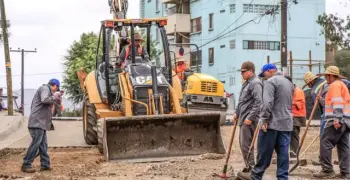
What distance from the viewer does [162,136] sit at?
522 inches

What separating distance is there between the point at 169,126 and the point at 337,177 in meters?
3.86

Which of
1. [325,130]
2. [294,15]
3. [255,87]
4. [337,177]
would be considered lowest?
[337,177]

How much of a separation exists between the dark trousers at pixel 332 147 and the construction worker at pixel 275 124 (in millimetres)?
1336

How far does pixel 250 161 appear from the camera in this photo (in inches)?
417

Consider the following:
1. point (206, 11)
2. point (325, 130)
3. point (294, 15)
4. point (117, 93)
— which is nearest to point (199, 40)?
→ point (206, 11)

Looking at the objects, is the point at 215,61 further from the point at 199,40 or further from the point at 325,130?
the point at 325,130

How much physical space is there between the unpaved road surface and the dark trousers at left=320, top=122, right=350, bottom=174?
369mm

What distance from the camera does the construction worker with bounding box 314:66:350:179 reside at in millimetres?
10484

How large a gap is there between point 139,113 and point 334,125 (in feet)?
16.8

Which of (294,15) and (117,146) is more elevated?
(294,15)

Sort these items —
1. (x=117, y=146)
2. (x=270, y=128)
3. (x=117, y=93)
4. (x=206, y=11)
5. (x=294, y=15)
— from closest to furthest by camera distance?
(x=270, y=128), (x=117, y=146), (x=117, y=93), (x=294, y=15), (x=206, y=11)

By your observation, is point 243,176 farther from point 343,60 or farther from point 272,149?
point 343,60

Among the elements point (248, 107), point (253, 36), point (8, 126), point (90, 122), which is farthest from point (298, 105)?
point (253, 36)

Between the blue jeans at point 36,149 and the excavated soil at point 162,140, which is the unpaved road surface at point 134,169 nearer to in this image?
the blue jeans at point 36,149
